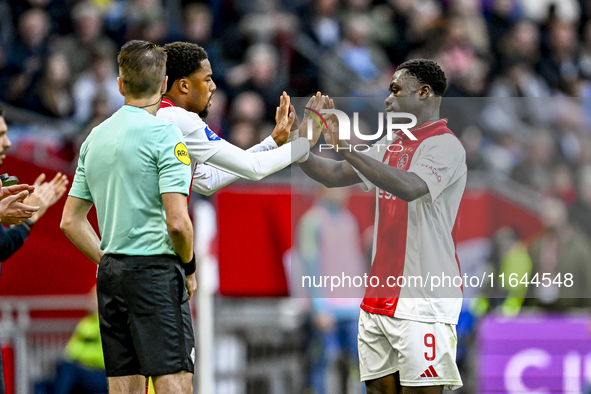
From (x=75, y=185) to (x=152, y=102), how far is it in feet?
1.97

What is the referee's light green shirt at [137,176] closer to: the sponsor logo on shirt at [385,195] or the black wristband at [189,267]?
the black wristband at [189,267]

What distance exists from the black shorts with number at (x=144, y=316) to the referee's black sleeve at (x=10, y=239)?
1407 millimetres

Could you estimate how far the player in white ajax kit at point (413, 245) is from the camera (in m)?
4.14

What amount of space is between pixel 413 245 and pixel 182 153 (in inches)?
54.7

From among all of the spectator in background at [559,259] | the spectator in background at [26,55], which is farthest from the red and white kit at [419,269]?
the spectator in background at [26,55]

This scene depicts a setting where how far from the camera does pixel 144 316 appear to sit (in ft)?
12.2

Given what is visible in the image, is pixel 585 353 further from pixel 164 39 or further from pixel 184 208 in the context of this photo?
pixel 164 39

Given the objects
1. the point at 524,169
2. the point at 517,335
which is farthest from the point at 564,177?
the point at 517,335

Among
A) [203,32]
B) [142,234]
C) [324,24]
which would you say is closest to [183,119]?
[142,234]

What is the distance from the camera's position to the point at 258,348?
27.5ft

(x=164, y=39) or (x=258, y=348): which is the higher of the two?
(x=164, y=39)

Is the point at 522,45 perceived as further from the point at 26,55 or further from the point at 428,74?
the point at 428,74

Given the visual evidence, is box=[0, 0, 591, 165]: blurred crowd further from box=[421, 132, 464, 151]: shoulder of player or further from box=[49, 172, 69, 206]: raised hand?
box=[421, 132, 464, 151]: shoulder of player

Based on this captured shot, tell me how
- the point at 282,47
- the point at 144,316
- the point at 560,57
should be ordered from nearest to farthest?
the point at 144,316 < the point at 282,47 < the point at 560,57
